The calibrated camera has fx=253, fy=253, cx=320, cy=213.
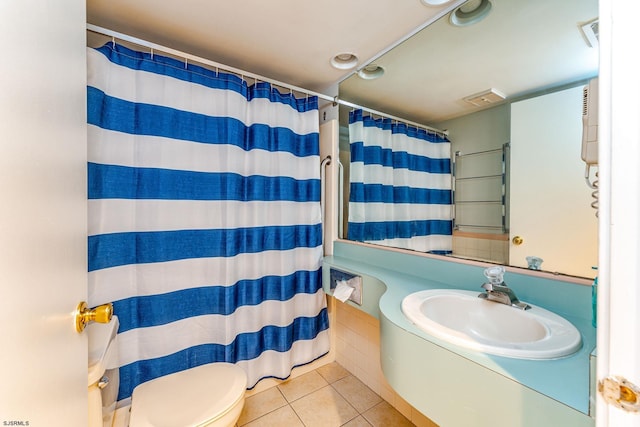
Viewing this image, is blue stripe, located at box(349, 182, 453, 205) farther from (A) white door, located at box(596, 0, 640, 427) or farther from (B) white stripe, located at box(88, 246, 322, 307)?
(A) white door, located at box(596, 0, 640, 427)

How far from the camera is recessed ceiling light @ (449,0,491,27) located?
3.88 feet

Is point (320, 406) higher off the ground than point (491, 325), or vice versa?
point (491, 325)

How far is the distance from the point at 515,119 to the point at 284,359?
1.90 meters

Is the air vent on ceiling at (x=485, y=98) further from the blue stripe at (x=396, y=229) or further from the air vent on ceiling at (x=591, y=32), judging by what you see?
the blue stripe at (x=396, y=229)

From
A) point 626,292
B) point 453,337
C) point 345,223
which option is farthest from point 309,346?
point 626,292

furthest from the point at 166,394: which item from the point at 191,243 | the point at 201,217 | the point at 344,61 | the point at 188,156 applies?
the point at 344,61

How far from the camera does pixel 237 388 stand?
1.18 metres

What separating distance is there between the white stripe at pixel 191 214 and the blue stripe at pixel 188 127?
368 mm

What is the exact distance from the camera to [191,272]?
1.45 m

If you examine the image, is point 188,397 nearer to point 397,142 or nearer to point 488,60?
point 397,142

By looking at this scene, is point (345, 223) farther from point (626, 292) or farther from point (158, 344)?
point (626, 292)

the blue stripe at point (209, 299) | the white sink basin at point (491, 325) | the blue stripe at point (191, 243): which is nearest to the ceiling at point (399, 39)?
the white sink basin at point (491, 325)

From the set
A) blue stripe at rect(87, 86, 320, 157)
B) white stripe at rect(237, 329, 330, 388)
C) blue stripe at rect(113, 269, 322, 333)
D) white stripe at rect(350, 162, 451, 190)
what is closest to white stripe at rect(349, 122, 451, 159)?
white stripe at rect(350, 162, 451, 190)

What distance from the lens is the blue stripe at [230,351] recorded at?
1300 millimetres
